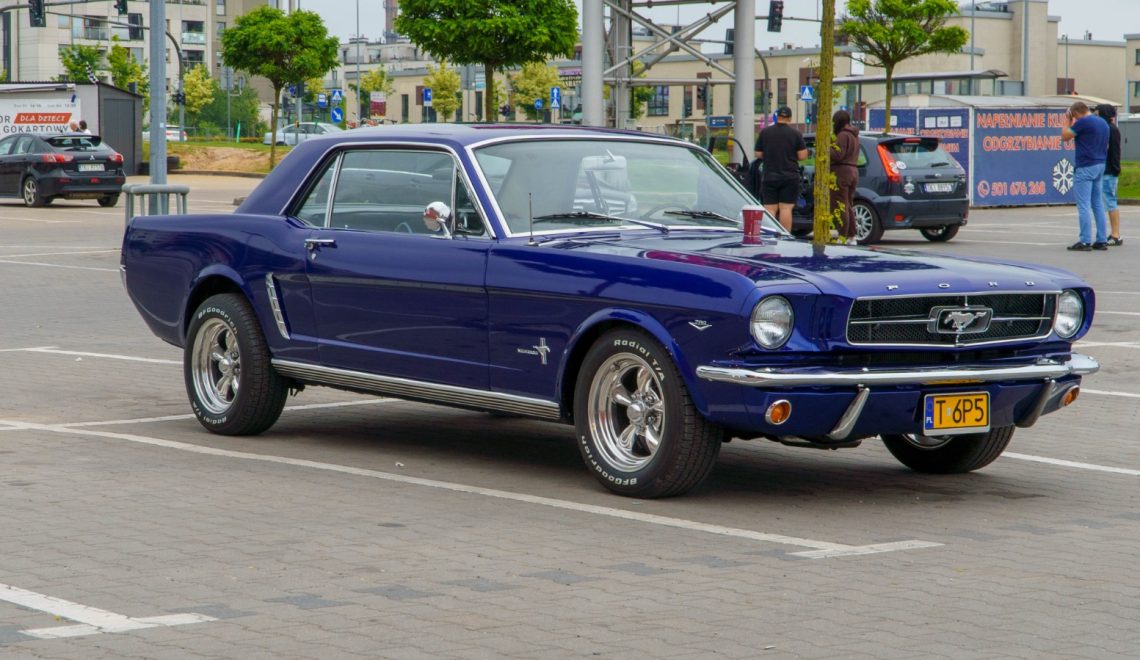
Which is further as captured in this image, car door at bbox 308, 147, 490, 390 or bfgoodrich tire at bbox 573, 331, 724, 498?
car door at bbox 308, 147, 490, 390

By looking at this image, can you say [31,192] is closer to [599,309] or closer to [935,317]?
[599,309]

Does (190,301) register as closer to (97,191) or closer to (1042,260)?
(1042,260)

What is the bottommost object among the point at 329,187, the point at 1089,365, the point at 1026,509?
the point at 1026,509

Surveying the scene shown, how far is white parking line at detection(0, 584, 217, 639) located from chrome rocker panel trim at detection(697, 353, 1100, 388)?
2.25 m

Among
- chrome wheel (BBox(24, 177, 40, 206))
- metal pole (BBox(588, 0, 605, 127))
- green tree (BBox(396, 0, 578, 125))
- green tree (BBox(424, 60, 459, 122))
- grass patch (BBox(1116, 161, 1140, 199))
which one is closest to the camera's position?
metal pole (BBox(588, 0, 605, 127))

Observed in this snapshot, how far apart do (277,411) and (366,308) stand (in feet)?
3.39

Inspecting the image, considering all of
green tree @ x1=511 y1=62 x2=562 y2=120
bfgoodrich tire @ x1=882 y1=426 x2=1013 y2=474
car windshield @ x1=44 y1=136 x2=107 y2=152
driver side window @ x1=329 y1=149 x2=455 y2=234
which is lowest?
bfgoodrich tire @ x1=882 y1=426 x2=1013 y2=474

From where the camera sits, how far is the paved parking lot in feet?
16.6

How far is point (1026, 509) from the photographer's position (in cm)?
720

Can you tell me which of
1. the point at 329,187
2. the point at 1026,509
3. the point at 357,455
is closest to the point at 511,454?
the point at 357,455

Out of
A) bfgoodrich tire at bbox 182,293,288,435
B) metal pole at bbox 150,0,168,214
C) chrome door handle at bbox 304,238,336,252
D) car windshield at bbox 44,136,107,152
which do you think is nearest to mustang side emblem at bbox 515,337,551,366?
chrome door handle at bbox 304,238,336,252

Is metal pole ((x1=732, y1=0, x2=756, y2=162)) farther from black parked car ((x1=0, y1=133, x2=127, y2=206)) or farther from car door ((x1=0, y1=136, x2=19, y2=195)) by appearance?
car door ((x1=0, y1=136, x2=19, y2=195))

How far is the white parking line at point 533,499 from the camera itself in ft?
20.8

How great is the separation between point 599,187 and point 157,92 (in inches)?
607
